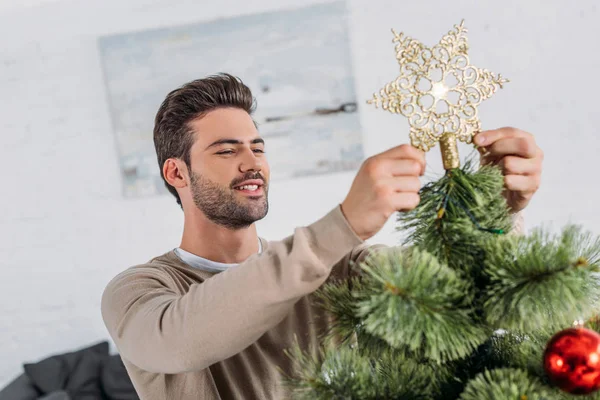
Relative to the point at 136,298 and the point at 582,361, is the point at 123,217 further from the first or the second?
the point at 582,361

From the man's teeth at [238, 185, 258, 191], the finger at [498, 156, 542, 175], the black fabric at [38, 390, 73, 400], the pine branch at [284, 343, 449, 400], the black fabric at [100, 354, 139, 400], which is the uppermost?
the finger at [498, 156, 542, 175]

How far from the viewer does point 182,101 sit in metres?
1.54

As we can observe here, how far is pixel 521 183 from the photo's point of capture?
776mm

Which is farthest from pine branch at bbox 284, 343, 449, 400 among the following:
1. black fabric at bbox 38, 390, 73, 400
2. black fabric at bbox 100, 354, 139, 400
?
black fabric at bbox 100, 354, 139, 400

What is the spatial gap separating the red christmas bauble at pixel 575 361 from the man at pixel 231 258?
21cm

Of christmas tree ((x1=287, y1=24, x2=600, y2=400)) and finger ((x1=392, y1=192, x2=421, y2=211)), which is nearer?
christmas tree ((x1=287, y1=24, x2=600, y2=400))

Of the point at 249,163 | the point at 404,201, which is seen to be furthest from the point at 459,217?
the point at 249,163

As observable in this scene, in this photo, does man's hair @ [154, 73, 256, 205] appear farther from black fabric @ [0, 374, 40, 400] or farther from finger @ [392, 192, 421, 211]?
black fabric @ [0, 374, 40, 400]

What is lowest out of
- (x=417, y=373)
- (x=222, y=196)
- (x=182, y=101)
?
(x=417, y=373)

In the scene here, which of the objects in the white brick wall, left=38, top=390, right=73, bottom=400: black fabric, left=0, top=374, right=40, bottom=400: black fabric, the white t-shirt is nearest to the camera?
the white t-shirt

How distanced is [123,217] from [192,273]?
2.13 meters

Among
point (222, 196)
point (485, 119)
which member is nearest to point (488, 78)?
point (222, 196)

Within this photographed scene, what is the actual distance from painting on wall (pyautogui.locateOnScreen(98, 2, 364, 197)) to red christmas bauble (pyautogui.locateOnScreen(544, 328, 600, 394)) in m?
2.66

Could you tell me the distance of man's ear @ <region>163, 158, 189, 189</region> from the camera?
5.03ft
